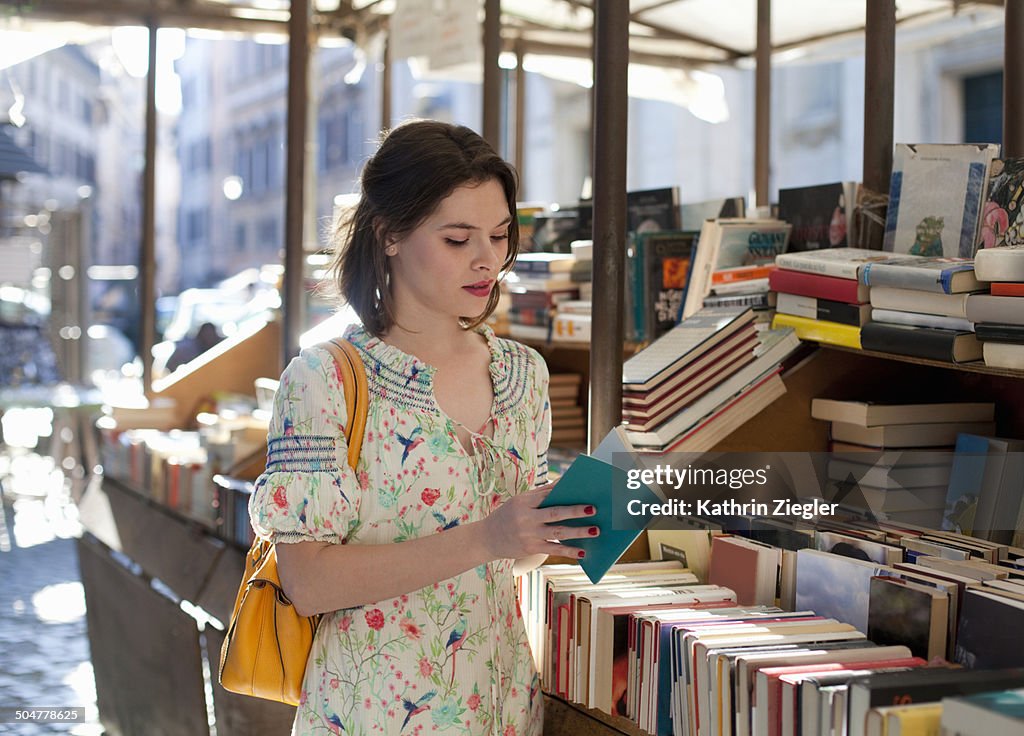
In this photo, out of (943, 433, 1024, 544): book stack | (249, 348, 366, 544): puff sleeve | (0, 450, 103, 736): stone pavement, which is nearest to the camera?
(249, 348, 366, 544): puff sleeve

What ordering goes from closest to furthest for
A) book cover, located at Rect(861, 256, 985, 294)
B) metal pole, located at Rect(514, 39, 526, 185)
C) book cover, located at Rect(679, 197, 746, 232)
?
book cover, located at Rect(861, 256, 985, 294) < book cover, located at Rect(679, 197, 746, 232) < metal pole, located at Rect(514, 39, 526, 185)

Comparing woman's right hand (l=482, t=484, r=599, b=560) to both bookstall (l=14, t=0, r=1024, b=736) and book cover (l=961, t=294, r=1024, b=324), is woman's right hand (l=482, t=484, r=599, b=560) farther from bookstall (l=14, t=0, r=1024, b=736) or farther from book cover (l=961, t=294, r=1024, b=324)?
book cover (l=961, t=294, r=1024, b=324)

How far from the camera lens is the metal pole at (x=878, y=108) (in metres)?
2.67

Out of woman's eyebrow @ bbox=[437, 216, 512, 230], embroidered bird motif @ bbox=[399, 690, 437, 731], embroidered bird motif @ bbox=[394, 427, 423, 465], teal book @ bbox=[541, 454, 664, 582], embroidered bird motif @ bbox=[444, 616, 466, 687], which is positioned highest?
woman's eyebrow @ bbox=[437, 216, 512, 230]

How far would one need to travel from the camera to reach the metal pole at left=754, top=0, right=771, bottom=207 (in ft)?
15.7

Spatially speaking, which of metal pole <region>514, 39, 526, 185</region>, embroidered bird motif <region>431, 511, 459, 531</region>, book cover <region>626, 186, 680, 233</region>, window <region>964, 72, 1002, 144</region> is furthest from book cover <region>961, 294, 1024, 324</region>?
window <region>964, 72, 1002, 144</region>

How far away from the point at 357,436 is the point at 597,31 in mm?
998

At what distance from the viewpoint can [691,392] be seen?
250 cm

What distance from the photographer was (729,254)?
9.36ft

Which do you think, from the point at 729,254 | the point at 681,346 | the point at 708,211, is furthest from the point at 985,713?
the point at 708,211

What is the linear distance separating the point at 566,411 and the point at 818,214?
1.16m

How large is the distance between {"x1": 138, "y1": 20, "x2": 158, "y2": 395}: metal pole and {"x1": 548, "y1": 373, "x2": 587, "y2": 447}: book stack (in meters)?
2.74

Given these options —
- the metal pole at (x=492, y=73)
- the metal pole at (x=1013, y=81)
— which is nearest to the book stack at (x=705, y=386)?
the metal pole at (x=1013, y=81)

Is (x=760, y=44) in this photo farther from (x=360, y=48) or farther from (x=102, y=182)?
(x=102, y=182)
